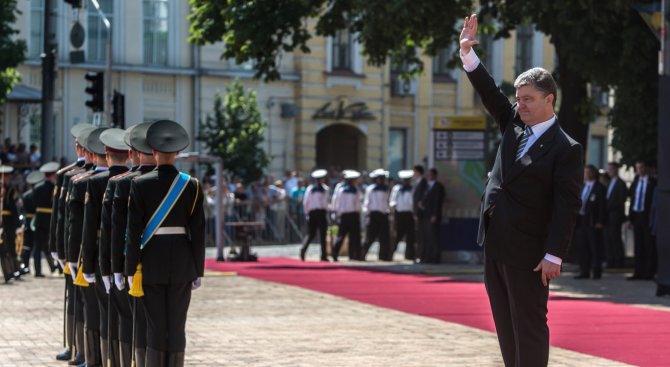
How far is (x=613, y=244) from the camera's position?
26.3 m

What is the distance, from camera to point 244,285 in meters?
22.9

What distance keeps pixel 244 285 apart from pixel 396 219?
957 cm

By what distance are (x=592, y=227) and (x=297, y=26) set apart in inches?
295

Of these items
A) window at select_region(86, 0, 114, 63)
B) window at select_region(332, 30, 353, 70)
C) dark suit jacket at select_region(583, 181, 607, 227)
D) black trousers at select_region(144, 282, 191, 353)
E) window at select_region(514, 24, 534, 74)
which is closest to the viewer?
black trousers at select_region(144, 282, 191, 353)

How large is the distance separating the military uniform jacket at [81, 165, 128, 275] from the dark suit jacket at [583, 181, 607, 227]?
574 inches

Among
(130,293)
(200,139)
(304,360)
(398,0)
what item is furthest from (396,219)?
(130,293)

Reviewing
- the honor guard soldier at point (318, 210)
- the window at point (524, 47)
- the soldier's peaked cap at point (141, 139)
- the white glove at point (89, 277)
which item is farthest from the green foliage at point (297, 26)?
the window at point (524, 47)

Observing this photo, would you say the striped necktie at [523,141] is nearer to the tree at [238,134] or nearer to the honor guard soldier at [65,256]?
the honor guard soldier at [65,256]

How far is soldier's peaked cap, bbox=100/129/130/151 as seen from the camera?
441 inches

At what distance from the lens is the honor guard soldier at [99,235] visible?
11008 mm

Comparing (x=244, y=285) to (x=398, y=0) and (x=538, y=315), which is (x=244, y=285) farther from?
(x=538, y=315)

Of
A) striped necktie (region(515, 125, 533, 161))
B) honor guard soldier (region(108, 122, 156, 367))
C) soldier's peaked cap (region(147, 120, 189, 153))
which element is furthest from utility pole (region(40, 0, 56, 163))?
striped necktie (region(515, 125, 533, 161))

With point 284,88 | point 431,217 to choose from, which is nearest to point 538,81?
point 431,217

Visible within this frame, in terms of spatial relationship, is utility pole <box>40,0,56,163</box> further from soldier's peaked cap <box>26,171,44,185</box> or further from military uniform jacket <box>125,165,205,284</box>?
military uniform jacket <box>125,165,205,284</box>
